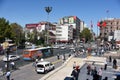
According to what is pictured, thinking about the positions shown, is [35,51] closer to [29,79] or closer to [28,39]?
[29,79]

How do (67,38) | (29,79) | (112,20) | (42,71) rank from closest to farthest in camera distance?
(29,79)
(42,71)
(112,20)
(67,38)

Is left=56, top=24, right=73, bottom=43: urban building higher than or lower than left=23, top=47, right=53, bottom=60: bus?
higher

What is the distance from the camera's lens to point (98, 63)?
1329 inches

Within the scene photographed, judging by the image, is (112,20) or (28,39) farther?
(112,20)

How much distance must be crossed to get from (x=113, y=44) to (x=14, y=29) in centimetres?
3380

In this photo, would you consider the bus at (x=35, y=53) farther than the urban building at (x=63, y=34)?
No

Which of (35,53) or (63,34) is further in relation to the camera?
(63,34)

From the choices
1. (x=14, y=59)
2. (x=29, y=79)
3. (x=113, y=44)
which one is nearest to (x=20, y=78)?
(x=29, y=79)

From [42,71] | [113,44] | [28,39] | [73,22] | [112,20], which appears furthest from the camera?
[73,22]

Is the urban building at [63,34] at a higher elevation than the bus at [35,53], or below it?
higher

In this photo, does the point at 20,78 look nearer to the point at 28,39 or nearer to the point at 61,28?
the point at 28,39

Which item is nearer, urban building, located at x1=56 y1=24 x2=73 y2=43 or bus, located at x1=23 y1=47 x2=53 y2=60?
bus, located at x1=23 y1=47 x2=53 y2=60

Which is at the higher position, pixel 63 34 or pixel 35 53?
pixel 63 34

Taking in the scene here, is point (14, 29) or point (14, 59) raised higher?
point (14, 29)
